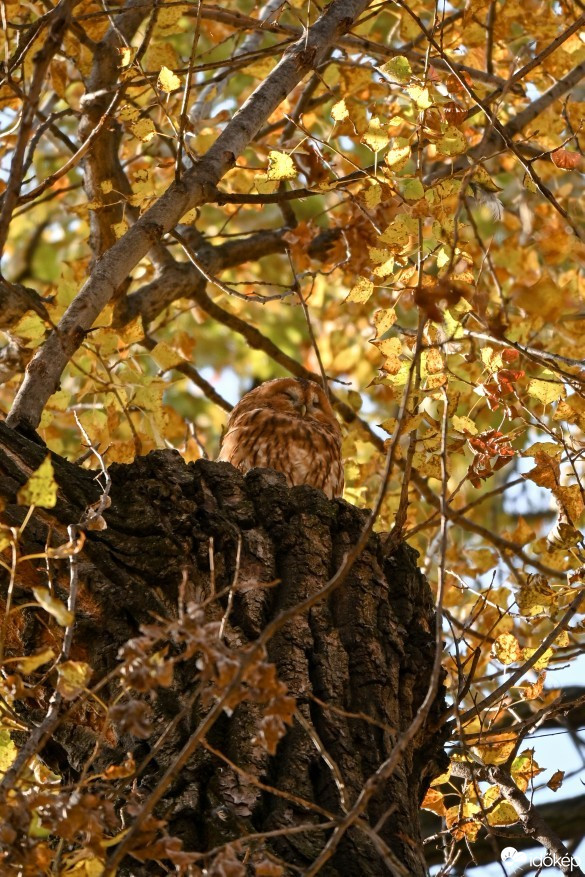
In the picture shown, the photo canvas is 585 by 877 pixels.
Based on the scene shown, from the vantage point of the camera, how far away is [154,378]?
12.2 ft

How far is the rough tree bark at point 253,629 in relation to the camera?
6.89ft

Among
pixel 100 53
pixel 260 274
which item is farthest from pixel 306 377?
pixel 260 274

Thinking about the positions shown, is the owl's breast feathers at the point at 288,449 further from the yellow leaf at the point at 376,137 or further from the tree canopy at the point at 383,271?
the yellow leaf at the point at 376,137

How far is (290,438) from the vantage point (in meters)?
4.59

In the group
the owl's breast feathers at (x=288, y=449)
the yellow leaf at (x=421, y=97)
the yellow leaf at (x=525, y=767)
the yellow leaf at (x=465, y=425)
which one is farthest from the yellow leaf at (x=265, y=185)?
the yellow leaf at (x=525, y=767)

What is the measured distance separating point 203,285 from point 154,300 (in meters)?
0.31

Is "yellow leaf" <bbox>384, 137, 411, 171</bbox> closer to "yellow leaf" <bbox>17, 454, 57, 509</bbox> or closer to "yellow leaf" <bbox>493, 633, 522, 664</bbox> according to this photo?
"yellow leaf" <bbox>493, 633, 522, 664</bbox>

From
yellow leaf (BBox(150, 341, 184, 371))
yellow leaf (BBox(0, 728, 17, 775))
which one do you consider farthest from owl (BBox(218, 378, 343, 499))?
yellow leaf (BBox(0, 728, 17, 775))

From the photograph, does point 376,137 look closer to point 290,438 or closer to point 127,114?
point 127,114

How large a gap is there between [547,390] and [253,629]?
1.24m

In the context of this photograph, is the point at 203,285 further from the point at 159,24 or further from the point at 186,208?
the point at 186,208

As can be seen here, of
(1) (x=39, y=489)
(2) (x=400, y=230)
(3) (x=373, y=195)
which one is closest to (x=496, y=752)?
(2) (x=400, y=230)

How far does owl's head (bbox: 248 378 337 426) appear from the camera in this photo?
4980 millimetres

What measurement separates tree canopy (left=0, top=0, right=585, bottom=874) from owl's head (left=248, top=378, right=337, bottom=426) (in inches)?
4.8
